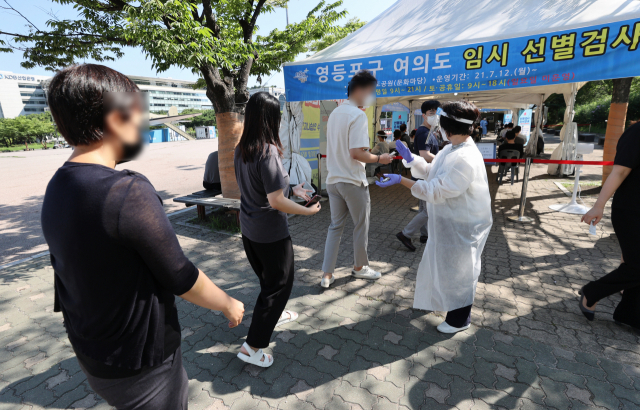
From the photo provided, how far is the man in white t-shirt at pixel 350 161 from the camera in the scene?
2.95m

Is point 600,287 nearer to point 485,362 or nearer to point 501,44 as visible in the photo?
point 485,362

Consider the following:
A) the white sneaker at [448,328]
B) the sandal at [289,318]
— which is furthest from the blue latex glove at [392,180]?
the sandal at [289,318]

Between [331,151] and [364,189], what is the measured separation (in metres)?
0.47

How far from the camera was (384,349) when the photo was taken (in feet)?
8.21

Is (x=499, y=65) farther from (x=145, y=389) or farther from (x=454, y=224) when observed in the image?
(x=145, y=389)

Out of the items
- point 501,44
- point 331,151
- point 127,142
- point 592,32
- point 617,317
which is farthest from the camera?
point 501,44

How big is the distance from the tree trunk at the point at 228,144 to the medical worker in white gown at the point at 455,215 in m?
3.55

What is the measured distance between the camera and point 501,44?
3.86 metres

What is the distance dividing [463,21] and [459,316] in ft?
13.0

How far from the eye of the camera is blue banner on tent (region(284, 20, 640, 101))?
3.42 meters

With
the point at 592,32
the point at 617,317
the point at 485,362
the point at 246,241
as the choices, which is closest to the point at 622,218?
the point at 617,317

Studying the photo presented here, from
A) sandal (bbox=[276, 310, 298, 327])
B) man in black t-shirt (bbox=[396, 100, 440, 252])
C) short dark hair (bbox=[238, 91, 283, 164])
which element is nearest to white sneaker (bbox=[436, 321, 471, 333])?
sandal (bbox=[276, 310, 298, 327])

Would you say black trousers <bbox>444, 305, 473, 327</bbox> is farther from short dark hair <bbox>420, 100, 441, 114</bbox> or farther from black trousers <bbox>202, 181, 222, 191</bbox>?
black trousers <bbox>202, 181, 222, 191</bbox>

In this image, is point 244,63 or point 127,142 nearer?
point 127,142
